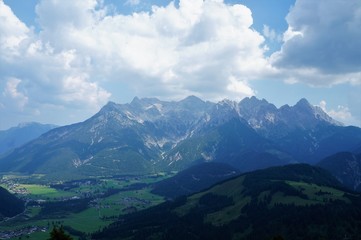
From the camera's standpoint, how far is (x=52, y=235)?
302 ft

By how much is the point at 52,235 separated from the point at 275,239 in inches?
2465

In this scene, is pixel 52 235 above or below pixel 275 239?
above

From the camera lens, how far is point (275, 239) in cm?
11781

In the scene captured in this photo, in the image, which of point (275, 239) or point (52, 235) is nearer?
point (52, 235)
